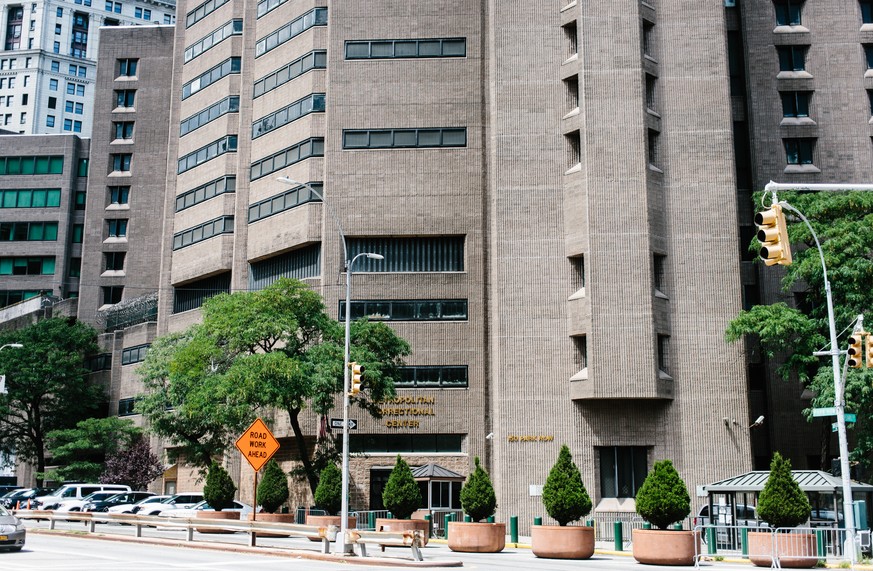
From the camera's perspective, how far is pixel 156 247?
83.0 meters

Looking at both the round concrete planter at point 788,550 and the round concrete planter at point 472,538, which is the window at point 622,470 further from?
the round concrete planter at point 788,550

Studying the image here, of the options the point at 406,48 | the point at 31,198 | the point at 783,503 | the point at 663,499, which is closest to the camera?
the point at 783,503

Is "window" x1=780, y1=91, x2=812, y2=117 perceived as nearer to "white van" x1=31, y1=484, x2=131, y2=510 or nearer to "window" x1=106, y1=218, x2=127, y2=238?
"white van" x1=31, y1=484, x2=131, y2=510

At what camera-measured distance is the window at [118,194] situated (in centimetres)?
8450

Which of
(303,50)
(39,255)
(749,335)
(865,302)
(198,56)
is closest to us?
(865,302)

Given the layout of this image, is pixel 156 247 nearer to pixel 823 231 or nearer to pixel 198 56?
pixel 198 56

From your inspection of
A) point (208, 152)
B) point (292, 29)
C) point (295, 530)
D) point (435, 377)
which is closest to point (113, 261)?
point (208, 152)

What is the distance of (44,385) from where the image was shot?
71.8m

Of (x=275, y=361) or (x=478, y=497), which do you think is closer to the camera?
(x=478, y=497)

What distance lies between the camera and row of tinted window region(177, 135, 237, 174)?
6469cm

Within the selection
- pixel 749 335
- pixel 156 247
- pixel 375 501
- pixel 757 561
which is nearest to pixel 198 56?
pixel 156 247

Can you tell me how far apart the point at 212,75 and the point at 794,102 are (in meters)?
37.7

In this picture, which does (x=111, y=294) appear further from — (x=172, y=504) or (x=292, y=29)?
(x=172, y=504)

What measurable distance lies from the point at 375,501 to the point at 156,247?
130 feet
